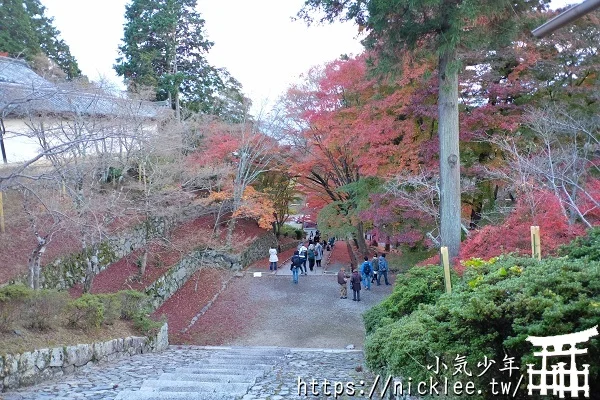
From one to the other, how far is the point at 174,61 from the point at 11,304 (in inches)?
788

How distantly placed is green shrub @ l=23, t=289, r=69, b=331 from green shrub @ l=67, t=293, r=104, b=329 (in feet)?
0.78

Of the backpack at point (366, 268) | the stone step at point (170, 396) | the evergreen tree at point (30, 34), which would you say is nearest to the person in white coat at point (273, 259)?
the backpack at point (366, 268)

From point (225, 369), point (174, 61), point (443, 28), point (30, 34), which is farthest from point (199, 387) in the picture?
point (30, 34)

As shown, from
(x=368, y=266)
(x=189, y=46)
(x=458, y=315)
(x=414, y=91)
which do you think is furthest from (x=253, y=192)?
(x=458, y=315)

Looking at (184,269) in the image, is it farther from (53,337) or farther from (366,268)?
(53,337)

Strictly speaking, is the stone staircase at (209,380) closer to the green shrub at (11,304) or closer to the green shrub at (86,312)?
the green shrub at (86,312)

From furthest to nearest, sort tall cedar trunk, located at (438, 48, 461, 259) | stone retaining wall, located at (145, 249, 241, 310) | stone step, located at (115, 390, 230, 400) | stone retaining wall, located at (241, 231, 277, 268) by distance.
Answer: stone retaining wall, located at (241, 231, 277, 268) → stone retaining wall, located at (145, 249, 241, 310) → tall cedar trunk, located at (438, 48, 461, 259) → stone step, located at (115, 390, 230, 400)

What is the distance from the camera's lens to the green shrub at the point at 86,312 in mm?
7565

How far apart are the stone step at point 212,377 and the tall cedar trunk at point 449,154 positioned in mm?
5336

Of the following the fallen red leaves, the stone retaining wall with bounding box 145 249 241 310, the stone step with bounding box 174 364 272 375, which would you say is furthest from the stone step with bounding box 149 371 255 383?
the stone retaining wall with bounding box 145 249 241 310

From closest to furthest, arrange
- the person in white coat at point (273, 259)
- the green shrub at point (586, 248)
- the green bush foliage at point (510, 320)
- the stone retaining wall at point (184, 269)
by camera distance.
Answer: the green bush foliage at point (510, 320) < the green shrub at point (586, 248) < the stone retaining wall at point (184, 269) < the person in white coat at point (273, 259)

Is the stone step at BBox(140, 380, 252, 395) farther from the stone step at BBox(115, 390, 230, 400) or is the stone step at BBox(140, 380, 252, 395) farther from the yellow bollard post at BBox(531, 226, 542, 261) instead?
the yellow bollard post at BBox(531, 226, 542, 261)

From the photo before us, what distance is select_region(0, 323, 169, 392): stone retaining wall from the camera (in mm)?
5715

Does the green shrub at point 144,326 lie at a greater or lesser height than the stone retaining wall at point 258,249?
lesser
